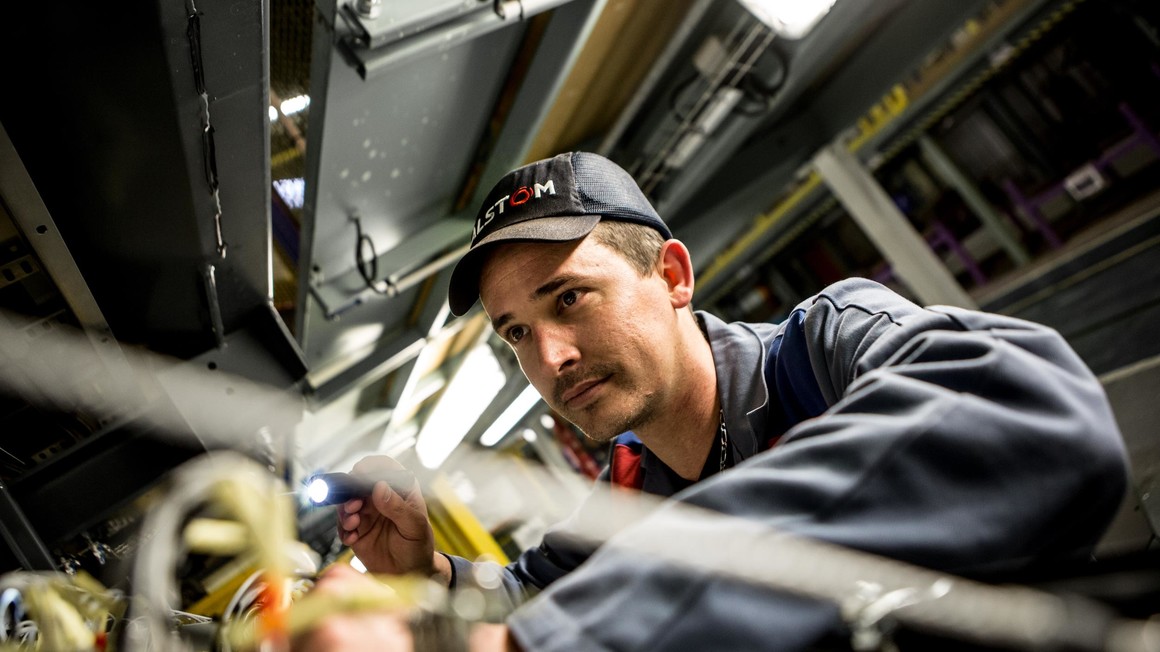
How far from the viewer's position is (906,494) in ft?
1.99

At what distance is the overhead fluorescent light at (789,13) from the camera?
83.0 inches

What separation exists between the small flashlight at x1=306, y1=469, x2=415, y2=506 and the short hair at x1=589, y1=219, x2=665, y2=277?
2.09 feet

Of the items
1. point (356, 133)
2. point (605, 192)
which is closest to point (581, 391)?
point (605, 192)

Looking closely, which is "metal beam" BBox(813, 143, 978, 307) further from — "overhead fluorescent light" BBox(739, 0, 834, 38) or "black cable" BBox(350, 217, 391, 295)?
"black cable" BBox(350, 217, 391, 295)

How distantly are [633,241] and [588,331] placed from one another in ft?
0.87

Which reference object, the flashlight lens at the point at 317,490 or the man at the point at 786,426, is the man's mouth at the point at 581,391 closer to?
the man at the point at 786,426

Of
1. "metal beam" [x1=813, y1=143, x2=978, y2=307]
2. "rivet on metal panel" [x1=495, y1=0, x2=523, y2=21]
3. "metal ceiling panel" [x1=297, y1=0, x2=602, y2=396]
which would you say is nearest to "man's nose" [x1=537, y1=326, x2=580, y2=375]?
"metal ceiling panel" [x1=297, y1=0, x2=602, y2=396]

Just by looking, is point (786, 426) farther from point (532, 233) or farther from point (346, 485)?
point (346, 485)

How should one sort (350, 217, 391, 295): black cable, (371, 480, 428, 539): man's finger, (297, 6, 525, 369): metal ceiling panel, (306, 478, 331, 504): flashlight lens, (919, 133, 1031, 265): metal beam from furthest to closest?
1. (919, 133, 1031, 265): metal beam
2. (350, 217, 391, 295): black cable
3. (297, 6, 525, 369): metal ceiling panel
4. (371, 480, 428, 539): man's finger
5. (306, 478, 331, 504): flashlight lens

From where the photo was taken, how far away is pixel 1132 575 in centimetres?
50

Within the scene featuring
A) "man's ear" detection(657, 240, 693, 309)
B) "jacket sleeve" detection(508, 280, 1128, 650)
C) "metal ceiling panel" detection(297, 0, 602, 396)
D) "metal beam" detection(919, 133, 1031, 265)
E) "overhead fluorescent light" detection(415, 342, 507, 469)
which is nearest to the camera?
"jacket sleeve" detection(508, 280, 1128, 650)

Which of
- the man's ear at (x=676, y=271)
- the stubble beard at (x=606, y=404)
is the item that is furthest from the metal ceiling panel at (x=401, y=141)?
the stubble beard at (x=606, y=404)

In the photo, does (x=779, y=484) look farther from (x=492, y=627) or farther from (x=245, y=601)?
(x=245, y=601)

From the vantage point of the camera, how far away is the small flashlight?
105 centimetres
